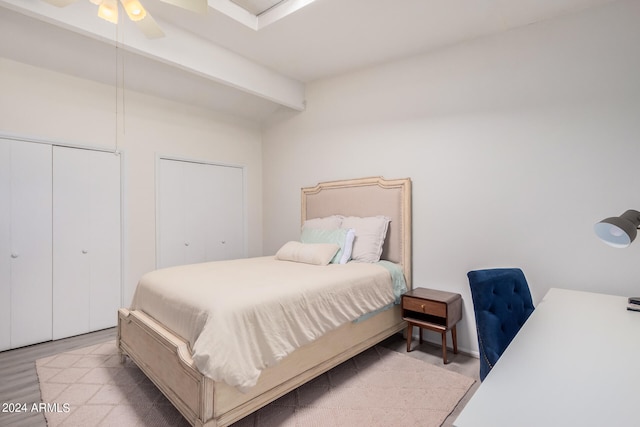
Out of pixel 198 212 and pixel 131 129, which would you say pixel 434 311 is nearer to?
pixel 198 212

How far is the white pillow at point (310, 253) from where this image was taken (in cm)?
283

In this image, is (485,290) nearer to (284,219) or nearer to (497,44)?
(497,44)

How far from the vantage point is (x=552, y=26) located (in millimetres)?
2357

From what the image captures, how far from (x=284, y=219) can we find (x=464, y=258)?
234 centimetres

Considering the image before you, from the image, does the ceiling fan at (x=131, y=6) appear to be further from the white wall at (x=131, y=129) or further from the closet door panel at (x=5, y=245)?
the closet door panel at (x=5, y=245)

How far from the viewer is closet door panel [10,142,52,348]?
9.18 feet

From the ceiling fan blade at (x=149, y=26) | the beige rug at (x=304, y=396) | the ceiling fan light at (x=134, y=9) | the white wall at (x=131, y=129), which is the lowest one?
the beige rug at (x=304, y=396)

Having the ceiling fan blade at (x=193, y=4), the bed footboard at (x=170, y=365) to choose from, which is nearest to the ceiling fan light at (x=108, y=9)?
the ceiling fan blade at (x=193, y=4)

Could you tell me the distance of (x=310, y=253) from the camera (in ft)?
9.55

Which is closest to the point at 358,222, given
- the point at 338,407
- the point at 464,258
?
the point at 464,258

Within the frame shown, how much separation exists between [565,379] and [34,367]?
3351 mm

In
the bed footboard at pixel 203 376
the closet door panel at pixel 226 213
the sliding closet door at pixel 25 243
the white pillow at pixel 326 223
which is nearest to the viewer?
the bed footboard at pixel 203 376

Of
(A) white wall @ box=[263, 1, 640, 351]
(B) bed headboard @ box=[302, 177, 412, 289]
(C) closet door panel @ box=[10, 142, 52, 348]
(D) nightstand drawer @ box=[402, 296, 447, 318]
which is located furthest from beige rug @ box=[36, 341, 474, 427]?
(B) bed headboard @ box=[302, 177, 412, 289]

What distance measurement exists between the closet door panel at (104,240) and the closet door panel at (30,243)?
13.2 inches
